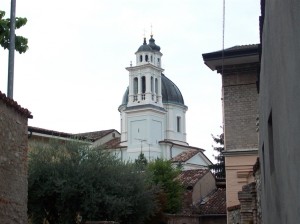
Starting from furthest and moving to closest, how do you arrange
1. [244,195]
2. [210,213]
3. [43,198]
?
[210,213], [43,198], [244,195]

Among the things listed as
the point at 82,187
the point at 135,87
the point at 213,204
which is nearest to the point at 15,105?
the point at 82,187

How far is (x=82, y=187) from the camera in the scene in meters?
22.7

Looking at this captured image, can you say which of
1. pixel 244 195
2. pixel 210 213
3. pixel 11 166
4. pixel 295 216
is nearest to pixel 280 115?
pixel 295 216

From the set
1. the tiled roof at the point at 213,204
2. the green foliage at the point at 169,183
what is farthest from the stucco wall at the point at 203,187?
the green foliage at the point at 169,183

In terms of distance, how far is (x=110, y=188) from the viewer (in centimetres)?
2308

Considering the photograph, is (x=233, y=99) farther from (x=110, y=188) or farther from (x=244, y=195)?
(x=244, y=195)

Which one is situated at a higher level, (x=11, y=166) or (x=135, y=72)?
(x=135, y=72)

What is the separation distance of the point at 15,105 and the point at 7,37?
3040 mm

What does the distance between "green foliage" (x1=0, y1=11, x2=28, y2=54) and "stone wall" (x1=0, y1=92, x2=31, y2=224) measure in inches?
98.9

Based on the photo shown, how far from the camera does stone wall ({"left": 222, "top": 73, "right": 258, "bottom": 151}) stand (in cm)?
2389

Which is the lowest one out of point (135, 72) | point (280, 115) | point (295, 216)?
point (295, 216)

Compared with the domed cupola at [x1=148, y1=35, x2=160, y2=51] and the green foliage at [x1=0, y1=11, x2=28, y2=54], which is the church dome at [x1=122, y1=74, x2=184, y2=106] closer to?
the domed cupola at [x1=148, y1=35, x2=160, y2=51]

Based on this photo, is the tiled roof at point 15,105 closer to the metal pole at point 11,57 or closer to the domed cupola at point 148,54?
the metal pole at point 11,57

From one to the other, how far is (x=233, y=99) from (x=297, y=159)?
1930 centimetres
